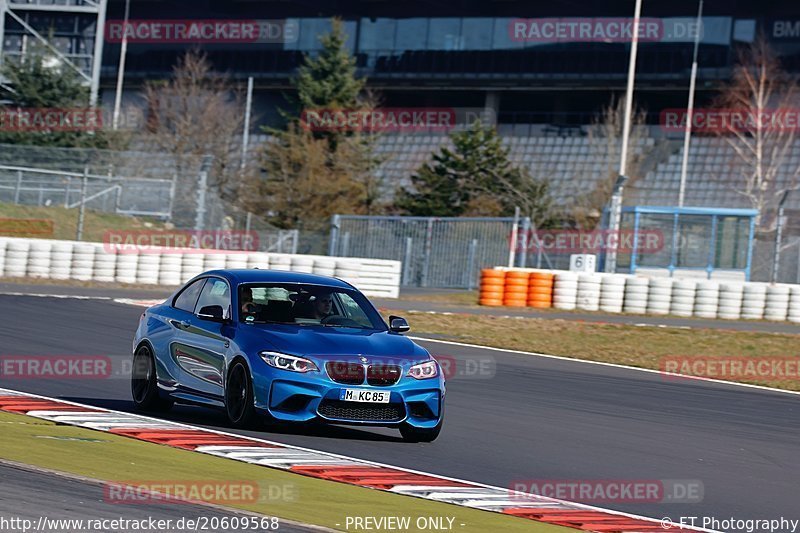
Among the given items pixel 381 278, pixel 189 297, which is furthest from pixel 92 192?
pixel 189 297

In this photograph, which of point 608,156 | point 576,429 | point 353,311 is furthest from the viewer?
point 608,156

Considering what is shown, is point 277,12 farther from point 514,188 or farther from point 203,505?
point 203,505

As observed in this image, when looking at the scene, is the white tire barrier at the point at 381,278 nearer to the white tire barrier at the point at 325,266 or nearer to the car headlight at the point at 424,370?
the white tire barrier at the point at 325,266

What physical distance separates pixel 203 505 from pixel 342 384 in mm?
3107

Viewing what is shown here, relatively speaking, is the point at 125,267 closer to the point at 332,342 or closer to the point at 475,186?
the point at 332,342

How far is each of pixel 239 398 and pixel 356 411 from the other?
3.20ft

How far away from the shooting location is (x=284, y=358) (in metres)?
10.6

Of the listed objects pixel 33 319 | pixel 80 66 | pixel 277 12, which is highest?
pixel 277 12

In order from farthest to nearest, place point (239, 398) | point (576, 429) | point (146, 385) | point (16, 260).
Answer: point (16, 260)
point (576, 429)
point (146, 385)
point (239, 398)

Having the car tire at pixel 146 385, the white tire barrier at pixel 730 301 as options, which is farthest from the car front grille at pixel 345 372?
the white tire barrier at pixel 730 301

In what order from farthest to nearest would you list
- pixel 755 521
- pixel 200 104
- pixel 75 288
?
pixel 200 104 → pixel 75 288 → pixel 755 521

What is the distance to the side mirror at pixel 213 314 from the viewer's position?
11.3m

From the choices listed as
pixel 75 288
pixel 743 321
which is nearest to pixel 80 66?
pixel 75 288

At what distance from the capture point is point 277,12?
233ft
